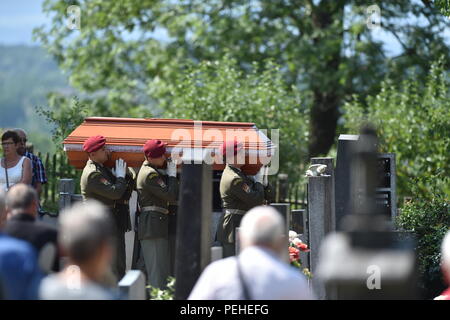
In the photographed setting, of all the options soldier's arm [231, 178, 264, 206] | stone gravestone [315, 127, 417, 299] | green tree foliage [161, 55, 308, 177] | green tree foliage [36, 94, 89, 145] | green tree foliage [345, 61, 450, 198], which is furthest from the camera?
green tree foliage [161, 55, 308, 177]

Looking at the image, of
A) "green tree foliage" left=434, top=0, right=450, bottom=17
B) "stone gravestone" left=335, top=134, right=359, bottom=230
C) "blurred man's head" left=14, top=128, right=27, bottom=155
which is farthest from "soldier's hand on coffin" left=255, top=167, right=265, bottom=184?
"green tree foliage" left=434, top=0, right=450, bottom=17

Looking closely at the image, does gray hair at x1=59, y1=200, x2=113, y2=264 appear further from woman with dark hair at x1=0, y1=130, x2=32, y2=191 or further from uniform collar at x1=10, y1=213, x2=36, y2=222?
woman with dark hair at x1=0, y1=130, x2=32, y2=191

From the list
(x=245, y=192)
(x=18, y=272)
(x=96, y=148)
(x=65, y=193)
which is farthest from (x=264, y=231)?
(x=65, y=193)

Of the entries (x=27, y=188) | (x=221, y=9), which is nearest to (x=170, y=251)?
(x=27, y=188)

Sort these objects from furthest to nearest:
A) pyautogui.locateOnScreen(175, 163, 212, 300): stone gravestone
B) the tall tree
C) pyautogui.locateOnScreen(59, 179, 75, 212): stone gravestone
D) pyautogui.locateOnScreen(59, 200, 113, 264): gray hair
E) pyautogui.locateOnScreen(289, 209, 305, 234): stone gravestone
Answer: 1. the tall tree
2. pyautogui.locateOnScreen(289, 209, 305, 234): stone gravestone
3. pyautogui.locateOnScreen(59, 179, 75, 212): stone gravestone
4. pyautogui.locateOnScreen(175, 163, 212, 300): stone gravestone
5. pyautogui.locateOnScreen(59, 200, 113, 264): gray hair

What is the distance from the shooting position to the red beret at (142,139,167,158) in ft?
29.4

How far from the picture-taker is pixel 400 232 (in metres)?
9.53

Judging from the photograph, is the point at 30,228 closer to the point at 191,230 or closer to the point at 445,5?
the point at 191,230

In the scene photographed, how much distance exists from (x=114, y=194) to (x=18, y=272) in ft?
13.5

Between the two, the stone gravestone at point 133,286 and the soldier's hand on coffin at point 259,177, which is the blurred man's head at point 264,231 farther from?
the soldier's hand on coffin at point 259,177

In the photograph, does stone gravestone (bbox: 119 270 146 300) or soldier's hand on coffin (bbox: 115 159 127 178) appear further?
soldier's hand on coffin (bbox: 115 159 127 178)

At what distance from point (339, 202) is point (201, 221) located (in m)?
4.01

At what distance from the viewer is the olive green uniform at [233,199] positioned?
29.0 feet

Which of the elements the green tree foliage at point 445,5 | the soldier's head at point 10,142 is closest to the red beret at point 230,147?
the soldier's head at point 10,142
